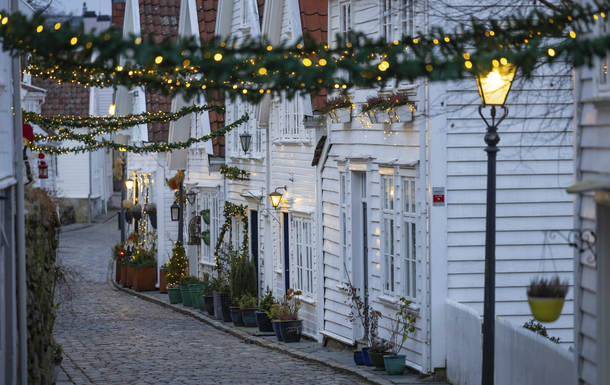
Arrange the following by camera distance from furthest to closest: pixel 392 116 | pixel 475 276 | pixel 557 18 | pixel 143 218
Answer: pixel 143 218
pixel 392 116
pixel 475 276
pixel 557 18

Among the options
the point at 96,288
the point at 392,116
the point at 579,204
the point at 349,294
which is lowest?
the point at 96,288

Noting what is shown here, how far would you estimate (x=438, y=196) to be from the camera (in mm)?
10898

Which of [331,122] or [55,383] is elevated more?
[331,122]

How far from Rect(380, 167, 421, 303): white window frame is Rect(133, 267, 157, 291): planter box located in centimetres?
1432

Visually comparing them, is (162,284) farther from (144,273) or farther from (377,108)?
(377,108)

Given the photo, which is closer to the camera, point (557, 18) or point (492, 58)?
point (492, 58)

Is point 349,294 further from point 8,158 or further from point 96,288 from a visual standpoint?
point 96,288

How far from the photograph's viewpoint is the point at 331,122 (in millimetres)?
14188

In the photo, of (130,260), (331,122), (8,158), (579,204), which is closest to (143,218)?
(130,260)

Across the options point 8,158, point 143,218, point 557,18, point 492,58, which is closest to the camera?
point 492,58

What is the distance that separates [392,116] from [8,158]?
535 centimetres

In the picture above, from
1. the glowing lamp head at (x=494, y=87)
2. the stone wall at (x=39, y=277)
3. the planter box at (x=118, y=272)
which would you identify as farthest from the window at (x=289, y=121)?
the planter box at (x=118, y=272)

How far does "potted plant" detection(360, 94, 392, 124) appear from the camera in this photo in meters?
11.9

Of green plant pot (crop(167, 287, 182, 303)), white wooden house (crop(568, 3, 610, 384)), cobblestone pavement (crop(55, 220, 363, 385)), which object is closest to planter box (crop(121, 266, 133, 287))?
cobblestone pavement (crop(55, 220, 363, 385))
